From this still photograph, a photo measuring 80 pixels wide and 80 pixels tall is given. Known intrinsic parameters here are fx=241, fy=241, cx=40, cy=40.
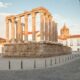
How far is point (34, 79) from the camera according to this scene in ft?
51.5

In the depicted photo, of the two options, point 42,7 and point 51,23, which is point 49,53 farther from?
point 51,23

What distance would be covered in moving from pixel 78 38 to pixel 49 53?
398 ft

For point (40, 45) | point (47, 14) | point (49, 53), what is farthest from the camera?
point (47, 14)

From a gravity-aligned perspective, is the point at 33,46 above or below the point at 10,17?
below

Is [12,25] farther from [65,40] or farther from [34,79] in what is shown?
[65,40]

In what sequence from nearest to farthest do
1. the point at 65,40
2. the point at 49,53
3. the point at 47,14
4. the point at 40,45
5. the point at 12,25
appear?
the point at 40,45
the point at 49,53
the point at 47,14
the point at 12,25
the point at 65,40

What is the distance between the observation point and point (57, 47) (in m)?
85.2

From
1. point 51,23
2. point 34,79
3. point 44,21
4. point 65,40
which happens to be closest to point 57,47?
point 44,21

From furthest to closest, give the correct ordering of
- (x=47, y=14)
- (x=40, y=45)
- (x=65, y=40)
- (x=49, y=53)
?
(x=65, y=40) → (x=47, y=14) → (x=49, y=53) → (x=40, y=45)

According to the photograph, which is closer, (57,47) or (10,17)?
A: (57,47)

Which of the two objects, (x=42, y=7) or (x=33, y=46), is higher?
(x=42, y=7)

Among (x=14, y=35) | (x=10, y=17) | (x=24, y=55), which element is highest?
(x=10, y=17)

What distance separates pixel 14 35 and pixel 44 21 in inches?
640

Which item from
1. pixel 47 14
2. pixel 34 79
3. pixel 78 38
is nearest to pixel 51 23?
pixel 47 14
